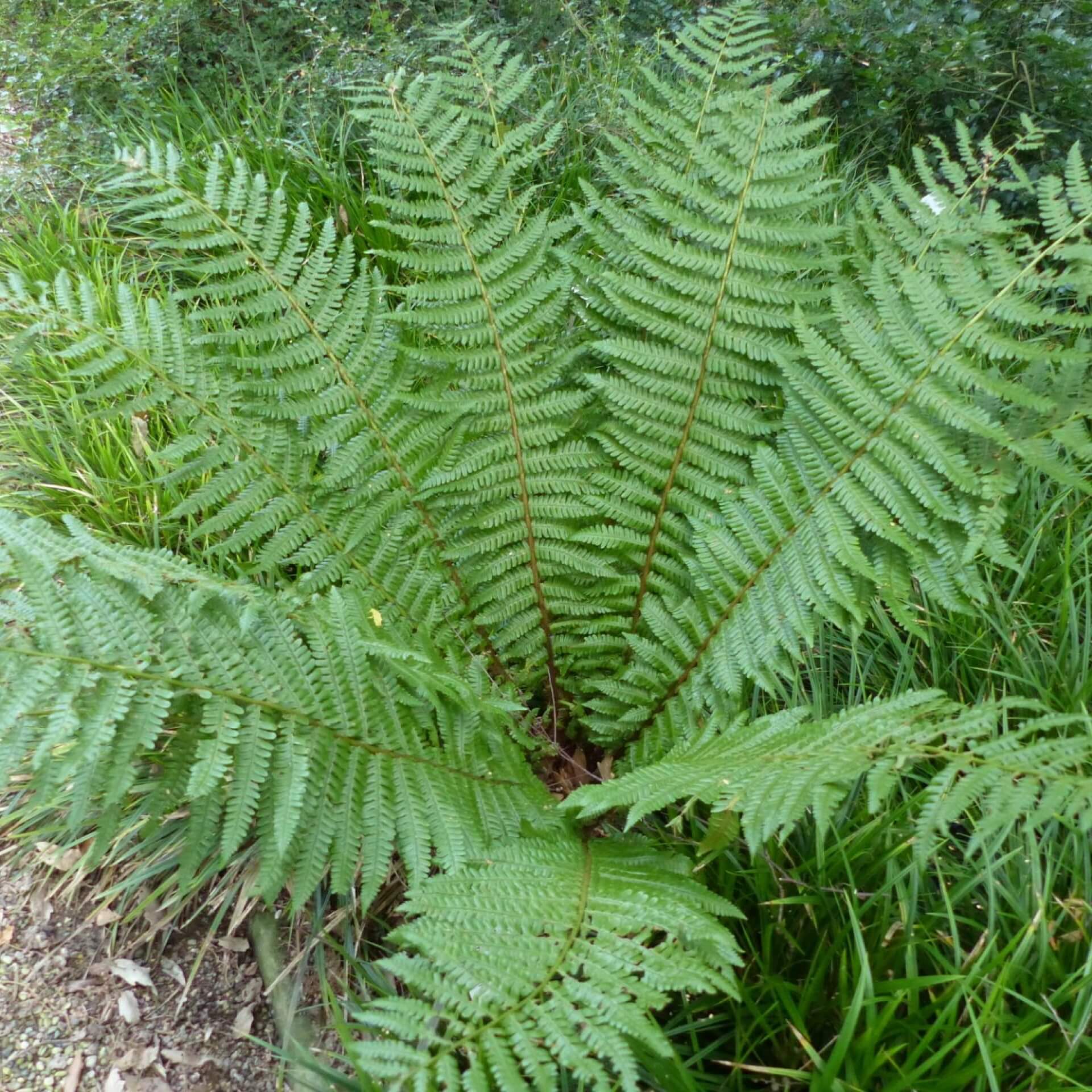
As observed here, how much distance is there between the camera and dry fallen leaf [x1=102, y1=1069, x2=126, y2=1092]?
1773mm

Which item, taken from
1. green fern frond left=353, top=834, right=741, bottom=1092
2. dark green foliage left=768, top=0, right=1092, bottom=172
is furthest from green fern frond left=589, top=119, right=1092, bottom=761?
dark green foliage left=768, top=0, right=1092, bottom=172

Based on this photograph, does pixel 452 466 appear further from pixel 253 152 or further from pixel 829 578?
pixel 253 152

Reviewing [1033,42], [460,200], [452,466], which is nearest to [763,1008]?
[452,466]

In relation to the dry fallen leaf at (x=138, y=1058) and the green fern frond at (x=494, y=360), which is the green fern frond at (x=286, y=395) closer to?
the green fern frond at (x=494, y=360)

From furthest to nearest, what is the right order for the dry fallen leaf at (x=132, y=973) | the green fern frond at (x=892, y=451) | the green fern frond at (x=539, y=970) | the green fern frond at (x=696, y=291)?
the dry fallen leaf at (x=132, y=973) < the green fern frond at (x=696, y=291) < the green fern frond at (x=892, y=451) < the green fern frond at (x=539, y=970)

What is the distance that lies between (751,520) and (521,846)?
78 centimetres

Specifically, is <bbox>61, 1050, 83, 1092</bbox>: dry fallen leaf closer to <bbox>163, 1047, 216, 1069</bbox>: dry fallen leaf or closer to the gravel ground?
the gravel ground

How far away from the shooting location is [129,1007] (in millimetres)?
1869

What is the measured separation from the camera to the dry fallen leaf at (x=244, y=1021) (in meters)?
1.83

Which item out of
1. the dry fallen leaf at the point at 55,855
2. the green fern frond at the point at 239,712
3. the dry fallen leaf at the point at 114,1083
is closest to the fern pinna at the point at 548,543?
the green fern frond at the point at 239,712

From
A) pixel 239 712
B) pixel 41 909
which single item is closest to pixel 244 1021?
pixel 41 909

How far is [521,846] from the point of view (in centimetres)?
152

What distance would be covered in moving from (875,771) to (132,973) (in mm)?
1653

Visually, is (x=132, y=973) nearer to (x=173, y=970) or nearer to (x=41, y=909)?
(x=173, y=970)
